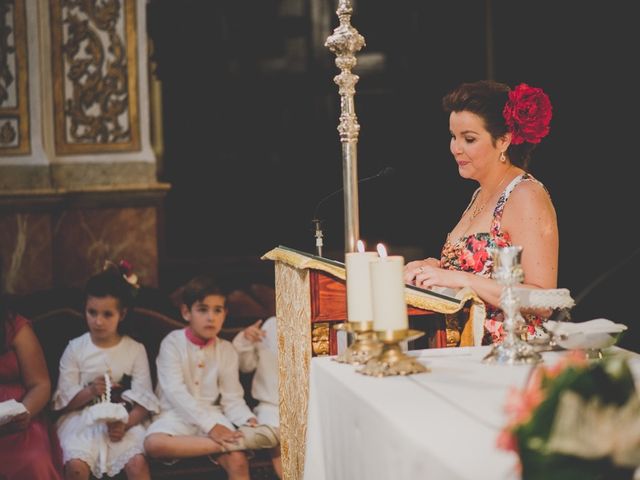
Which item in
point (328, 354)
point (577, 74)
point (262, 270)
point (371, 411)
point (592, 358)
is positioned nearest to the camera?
point (371, 411)

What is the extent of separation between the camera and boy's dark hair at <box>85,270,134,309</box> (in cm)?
473

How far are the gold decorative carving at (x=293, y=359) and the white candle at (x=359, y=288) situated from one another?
20.4 inches

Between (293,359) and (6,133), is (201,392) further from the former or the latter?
(6,133)

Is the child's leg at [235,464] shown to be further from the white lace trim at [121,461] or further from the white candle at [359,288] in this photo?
the white candle at [359,288]

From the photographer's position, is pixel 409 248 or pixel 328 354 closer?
pixel 328 354

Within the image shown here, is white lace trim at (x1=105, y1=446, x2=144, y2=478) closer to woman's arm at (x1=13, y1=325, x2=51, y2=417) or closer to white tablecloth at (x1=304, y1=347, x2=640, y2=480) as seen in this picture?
woman's arm at (x1=13, y1=325, x2=51, y2=417)

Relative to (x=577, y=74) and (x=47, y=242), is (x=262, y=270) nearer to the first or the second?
(x=47, y=242)

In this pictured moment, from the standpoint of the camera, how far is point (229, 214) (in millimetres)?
8672

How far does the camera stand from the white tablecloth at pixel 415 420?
156 cm

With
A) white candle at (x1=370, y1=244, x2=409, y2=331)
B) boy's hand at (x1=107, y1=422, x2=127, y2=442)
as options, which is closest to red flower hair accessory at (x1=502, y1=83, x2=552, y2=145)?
white candle at (x1=370, y1=244, x2=409, y2=331)

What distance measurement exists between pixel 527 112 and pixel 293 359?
3.62 ft

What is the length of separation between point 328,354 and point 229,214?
5894 millimetres

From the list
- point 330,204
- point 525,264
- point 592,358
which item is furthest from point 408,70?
point 592,358

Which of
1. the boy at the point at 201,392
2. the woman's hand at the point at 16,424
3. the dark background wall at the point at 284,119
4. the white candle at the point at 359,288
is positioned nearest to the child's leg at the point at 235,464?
the boy at the point at 201,392
